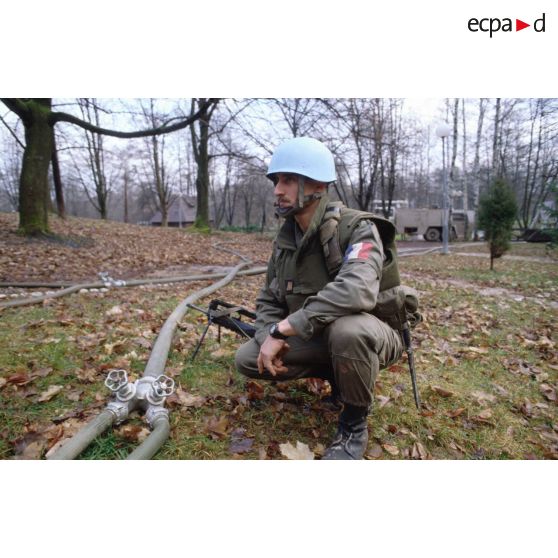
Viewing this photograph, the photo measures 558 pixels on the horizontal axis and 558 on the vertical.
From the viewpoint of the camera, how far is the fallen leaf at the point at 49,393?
243 cm

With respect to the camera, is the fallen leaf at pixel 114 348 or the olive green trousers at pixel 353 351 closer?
the olive green trousers at pixel 353 351

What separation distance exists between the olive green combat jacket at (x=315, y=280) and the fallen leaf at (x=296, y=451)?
0.62 meters

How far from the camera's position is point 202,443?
2121 millimetres

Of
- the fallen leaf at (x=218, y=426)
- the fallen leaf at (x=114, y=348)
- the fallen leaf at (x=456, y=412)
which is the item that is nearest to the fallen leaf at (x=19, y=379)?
the fallen leaf at (x=114, y=348)

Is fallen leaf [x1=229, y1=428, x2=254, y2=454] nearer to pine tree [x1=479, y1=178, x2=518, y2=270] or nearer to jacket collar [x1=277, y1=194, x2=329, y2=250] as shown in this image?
jacket collar [x1=277, y1=194, x2=329, y2=250]

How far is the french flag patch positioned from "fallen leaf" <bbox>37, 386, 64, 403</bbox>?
200cm

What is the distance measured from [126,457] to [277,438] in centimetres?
79

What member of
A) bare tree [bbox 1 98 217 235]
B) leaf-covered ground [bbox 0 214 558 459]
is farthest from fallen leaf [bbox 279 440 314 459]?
bare tree [bbox 1 98 217 235]

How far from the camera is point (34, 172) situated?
9.61m

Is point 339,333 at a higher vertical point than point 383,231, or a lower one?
lower

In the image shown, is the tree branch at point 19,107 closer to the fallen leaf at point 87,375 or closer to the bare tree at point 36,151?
the bare tree at point 36,151

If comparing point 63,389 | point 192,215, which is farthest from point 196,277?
point 192,215

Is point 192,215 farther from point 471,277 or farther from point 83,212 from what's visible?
point 471,277

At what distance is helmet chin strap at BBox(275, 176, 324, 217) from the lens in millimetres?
2311
